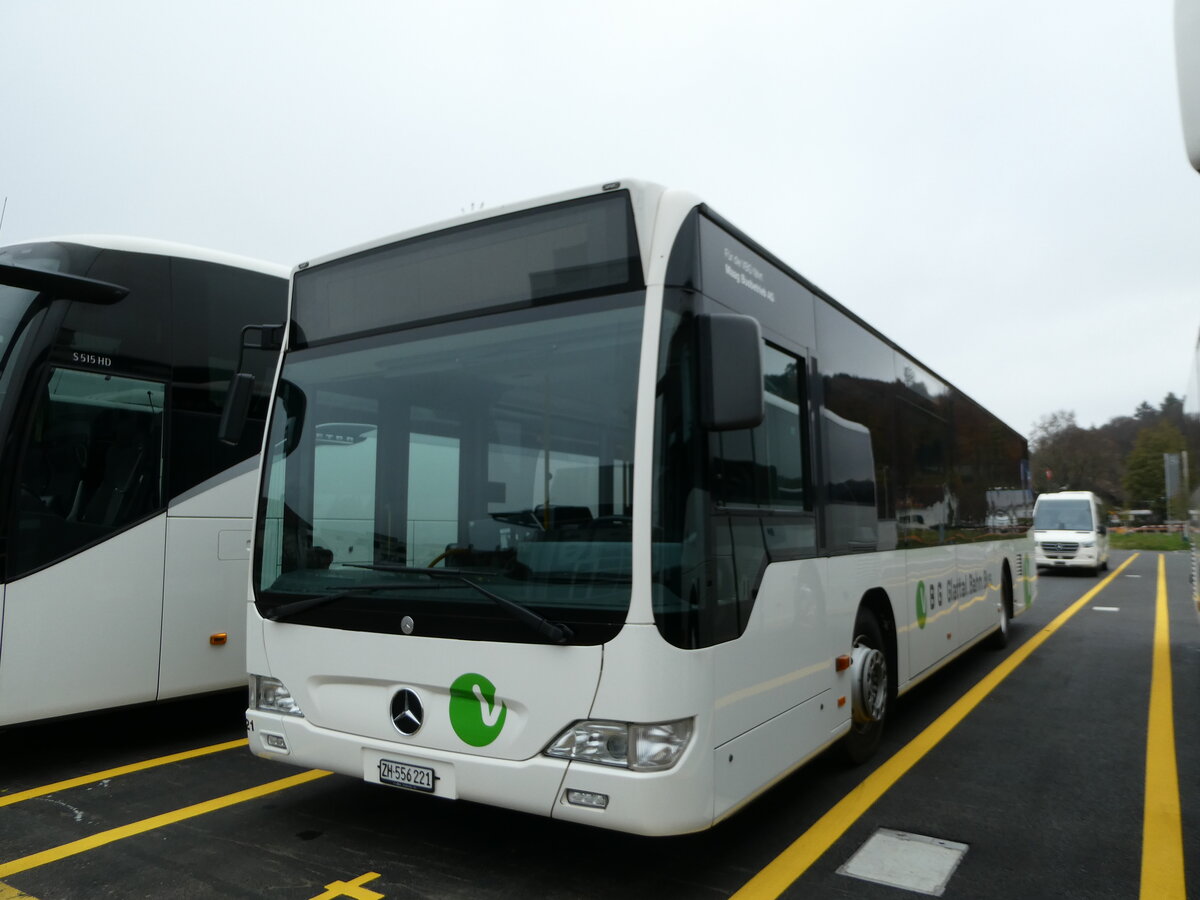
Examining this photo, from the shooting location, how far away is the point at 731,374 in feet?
11.0

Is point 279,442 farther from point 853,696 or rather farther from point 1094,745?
point 1094,745

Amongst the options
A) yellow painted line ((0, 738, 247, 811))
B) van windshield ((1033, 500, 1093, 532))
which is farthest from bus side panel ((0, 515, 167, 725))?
van windshield ((1033, 500, 1093, 532))

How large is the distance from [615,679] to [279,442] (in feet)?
7.21

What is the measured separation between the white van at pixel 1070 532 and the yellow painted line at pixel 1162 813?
58.5 feet

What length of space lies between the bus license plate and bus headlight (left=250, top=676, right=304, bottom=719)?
0.59 m

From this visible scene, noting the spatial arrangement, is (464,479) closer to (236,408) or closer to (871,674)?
(236,408)

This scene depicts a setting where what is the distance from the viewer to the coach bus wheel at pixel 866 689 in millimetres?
5121

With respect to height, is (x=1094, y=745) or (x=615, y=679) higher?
(x=615, y=679)

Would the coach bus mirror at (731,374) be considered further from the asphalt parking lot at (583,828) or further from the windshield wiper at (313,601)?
the asphalt parking lot at (583,828)

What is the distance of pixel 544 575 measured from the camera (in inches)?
135

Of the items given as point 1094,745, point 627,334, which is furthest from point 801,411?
point 1094,745

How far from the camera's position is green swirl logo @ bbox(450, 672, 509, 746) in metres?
3.48

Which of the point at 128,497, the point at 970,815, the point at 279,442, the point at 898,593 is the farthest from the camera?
the point at 898,593

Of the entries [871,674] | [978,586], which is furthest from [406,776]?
[978,586]
